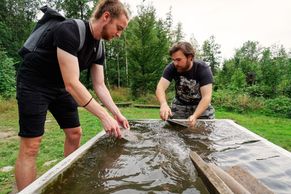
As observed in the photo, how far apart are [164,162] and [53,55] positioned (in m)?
1.28

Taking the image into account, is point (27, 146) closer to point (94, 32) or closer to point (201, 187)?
point (94, 32)

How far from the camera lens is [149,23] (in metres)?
18.1

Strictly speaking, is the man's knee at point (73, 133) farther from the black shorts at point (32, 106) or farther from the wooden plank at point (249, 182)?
the wooden plank at point (249, 182)

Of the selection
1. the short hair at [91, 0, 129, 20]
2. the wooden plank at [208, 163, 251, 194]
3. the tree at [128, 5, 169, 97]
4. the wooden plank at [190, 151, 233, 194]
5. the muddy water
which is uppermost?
the tree at [128, 5, 169, 97]

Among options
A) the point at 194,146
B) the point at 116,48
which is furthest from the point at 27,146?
the point at 116,48

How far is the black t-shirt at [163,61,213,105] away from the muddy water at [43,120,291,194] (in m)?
0.79

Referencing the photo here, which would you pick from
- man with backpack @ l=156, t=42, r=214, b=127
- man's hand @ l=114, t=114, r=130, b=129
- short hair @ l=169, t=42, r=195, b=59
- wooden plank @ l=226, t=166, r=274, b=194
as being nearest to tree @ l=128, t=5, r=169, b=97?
man with backpack @ l=156, t=42, r=214, b=127

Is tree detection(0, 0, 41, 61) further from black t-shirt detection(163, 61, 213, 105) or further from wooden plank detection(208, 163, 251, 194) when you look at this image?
wooden plank detection(208, 163, 251, 194)

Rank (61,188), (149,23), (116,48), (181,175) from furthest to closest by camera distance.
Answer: (116,48), (149,23), (181,175), (61,188)

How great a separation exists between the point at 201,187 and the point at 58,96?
1637 mm

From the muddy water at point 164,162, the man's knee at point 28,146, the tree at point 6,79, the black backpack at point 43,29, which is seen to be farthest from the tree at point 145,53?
the man's knee at point 28,146

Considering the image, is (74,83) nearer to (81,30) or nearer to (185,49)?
(81,30)

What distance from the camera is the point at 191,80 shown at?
3920 mm

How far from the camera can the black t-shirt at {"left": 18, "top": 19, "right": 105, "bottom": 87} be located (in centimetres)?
224
